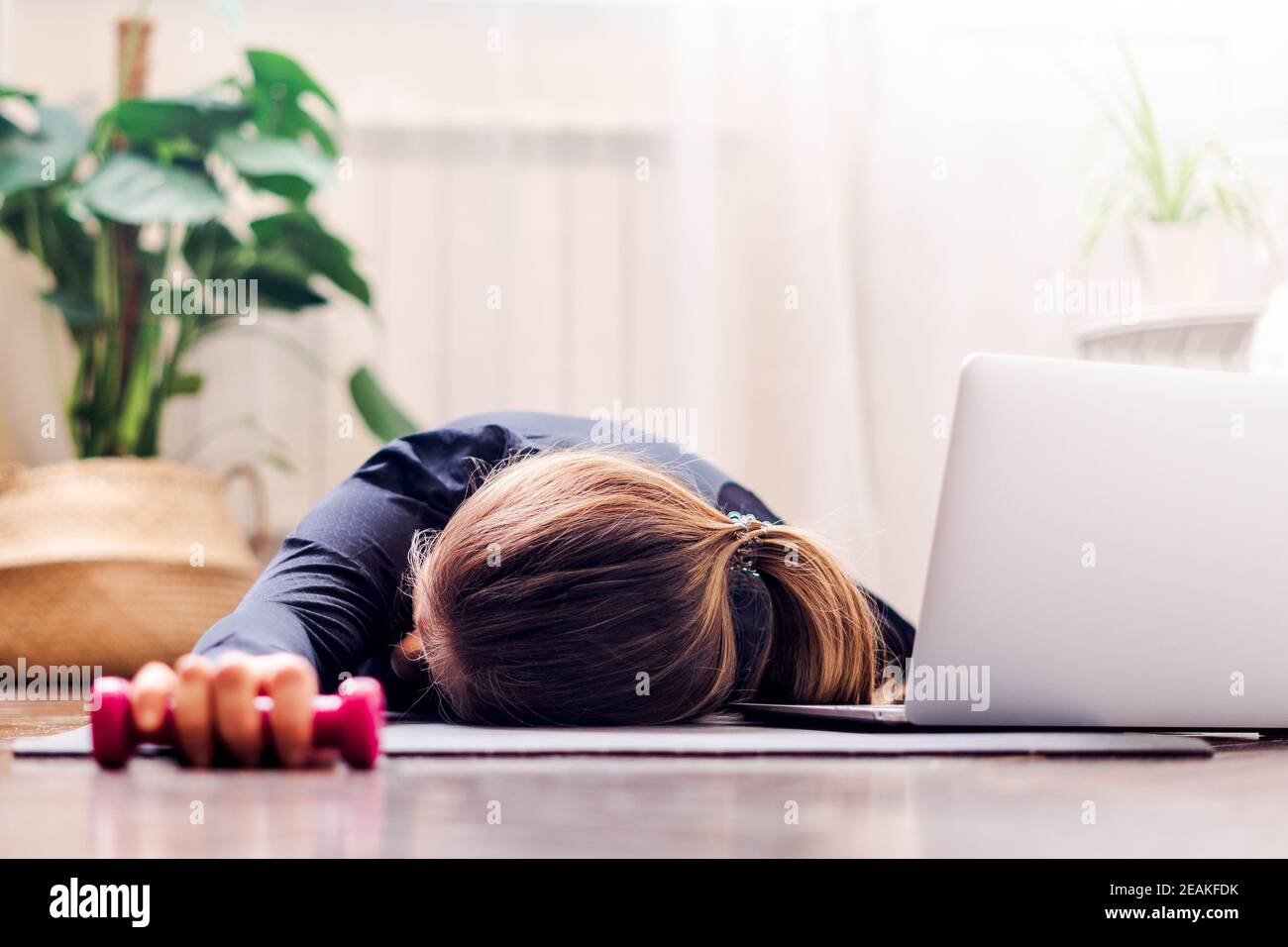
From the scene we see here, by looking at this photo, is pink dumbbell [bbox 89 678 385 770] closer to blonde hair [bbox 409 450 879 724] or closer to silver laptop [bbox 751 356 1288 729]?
blonde hair [bbox 409 450 879 724]

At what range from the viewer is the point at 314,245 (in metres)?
2.24

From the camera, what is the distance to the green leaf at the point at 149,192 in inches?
79.6

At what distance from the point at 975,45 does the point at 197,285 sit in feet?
5.35

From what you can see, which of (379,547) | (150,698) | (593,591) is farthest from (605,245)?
(150,698)

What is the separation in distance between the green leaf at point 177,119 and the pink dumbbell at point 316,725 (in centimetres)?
151

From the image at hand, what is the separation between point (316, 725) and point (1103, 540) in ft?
1.76

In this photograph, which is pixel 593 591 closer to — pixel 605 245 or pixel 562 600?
pixel 562 600

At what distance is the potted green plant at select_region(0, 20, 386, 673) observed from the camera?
2.06 m

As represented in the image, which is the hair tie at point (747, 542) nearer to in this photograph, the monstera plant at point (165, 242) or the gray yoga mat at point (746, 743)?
the gray yoga mat at point (746, 743)

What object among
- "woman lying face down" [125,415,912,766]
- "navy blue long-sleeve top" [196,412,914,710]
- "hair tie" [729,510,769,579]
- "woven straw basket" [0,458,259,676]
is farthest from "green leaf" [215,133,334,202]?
"hair tie" [729,510,769,579]

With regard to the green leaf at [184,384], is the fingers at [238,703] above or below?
below

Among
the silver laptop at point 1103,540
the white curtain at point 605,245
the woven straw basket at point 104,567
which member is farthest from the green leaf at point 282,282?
the silver laptop at point 1103,540
